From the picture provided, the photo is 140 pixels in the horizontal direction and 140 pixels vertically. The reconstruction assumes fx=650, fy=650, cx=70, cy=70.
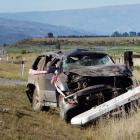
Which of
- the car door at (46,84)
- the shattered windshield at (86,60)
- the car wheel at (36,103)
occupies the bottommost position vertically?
the car wheel at (36,103)

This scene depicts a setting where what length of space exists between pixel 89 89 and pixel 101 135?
7.11 feet

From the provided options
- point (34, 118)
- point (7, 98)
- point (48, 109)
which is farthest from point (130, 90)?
point (7, 98)

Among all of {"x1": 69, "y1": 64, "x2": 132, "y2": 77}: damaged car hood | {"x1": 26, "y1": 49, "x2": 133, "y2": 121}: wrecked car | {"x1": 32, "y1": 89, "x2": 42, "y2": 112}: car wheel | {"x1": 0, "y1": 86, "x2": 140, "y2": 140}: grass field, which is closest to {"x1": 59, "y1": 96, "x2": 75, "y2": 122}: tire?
{"x1": 26, "y1": 49, "x2": 133, "y2": 121}: wrecked car

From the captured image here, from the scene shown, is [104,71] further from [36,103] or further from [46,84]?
[36,103]

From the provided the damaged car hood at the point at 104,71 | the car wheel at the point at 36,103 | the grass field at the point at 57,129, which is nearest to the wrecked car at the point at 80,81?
the damaged car hood at the point at 104,71

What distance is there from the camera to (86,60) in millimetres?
17234

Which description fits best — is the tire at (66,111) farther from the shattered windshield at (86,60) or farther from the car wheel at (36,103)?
the car wheel at (36,103)

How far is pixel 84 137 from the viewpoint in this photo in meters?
13.7

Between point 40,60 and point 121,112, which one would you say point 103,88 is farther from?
point 40,60

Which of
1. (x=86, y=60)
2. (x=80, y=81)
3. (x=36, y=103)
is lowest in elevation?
(x=36, y=103)

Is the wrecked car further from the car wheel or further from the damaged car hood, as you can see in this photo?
the car wheel

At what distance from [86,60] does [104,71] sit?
1319 mm

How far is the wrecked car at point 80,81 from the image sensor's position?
51.0 feet

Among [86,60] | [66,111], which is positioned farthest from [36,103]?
[66,111]
